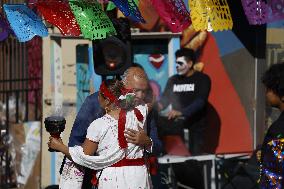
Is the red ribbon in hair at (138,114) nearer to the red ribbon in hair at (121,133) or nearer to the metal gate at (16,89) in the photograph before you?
the red ribbon in hair at (121,133)

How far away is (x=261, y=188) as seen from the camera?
16.4 feet

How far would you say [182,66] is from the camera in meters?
8.84

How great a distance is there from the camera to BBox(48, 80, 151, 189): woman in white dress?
5.18 meters

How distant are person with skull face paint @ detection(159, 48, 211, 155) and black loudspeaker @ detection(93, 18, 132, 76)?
217 centimetres

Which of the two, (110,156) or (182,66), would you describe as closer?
(110,156)

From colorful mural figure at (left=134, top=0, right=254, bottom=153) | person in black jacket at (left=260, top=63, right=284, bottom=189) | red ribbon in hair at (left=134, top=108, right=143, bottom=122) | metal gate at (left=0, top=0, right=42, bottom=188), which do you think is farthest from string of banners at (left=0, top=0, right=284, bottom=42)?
metal gate at (left=0, top=0, right=42, bottom=188)

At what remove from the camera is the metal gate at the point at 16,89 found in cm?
960

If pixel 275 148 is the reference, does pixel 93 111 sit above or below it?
above

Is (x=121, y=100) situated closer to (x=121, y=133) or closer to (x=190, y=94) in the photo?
(x=121, y=133)

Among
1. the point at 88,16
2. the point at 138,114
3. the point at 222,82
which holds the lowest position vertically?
the point at 138,114

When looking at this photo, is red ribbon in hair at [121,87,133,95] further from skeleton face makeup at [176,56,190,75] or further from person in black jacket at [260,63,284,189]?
skeleton face makeup at [176,56,190,75]

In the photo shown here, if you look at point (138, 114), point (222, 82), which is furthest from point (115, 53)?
point (222, 82)

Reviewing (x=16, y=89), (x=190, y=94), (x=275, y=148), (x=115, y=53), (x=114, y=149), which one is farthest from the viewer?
(x=16, y=89)

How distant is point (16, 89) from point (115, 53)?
5541 mm
